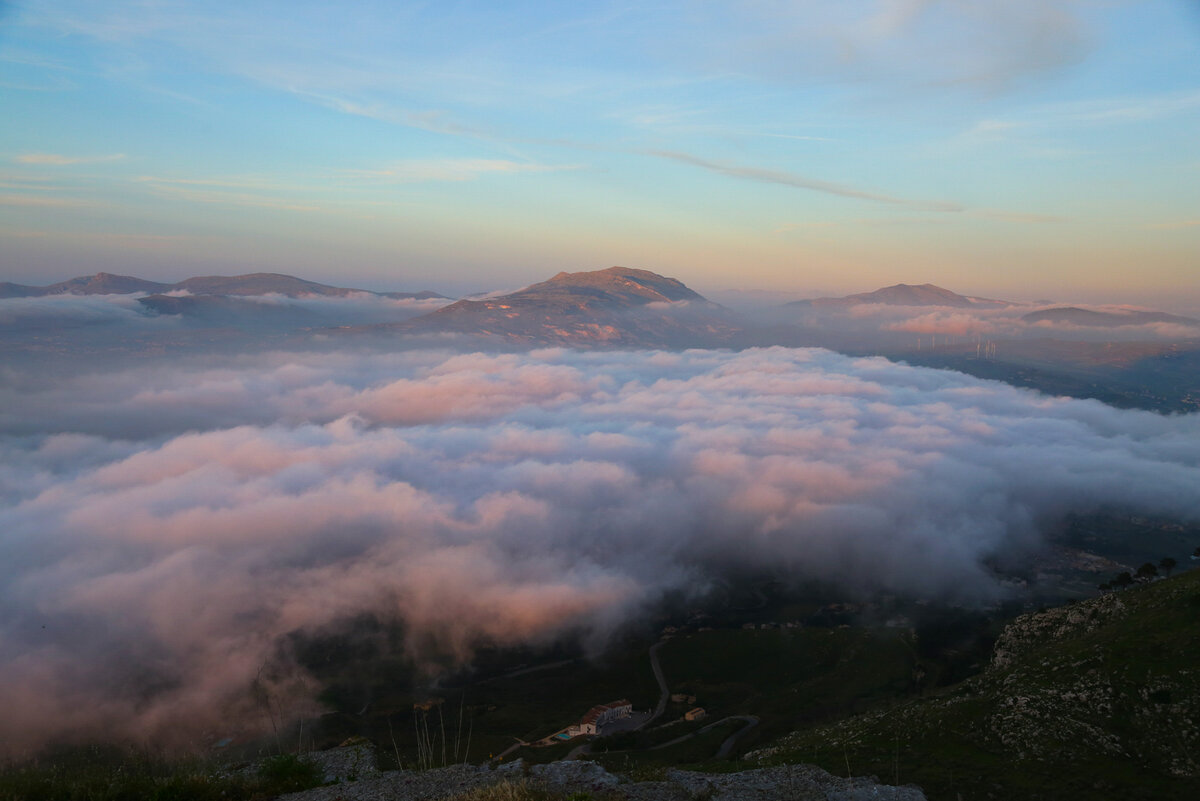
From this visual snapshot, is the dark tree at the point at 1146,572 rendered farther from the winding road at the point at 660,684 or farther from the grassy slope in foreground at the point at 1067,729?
the winding road at the point at 660,684

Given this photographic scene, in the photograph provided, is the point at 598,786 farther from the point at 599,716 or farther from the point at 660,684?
the point at 660,684

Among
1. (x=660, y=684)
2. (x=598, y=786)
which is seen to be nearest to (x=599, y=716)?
(x=660, y=684)

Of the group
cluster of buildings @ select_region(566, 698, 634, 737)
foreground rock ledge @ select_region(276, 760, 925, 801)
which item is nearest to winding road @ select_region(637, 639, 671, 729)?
cluster of buildings @ select_region(566, 698, 634, 737)

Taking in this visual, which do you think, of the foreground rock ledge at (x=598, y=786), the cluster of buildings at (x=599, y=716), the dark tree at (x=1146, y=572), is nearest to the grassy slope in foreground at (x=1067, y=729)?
the foreground rock ledge at (x=598, y=786)

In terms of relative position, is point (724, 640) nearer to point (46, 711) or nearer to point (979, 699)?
point (979, 699)

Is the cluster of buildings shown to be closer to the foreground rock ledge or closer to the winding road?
the winding road

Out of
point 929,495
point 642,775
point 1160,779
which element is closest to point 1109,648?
point 1160,779

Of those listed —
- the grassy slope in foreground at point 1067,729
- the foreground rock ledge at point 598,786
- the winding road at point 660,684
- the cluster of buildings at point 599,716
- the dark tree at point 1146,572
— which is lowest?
the winding road at point 660,684

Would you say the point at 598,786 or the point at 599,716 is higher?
the point at 598,786
